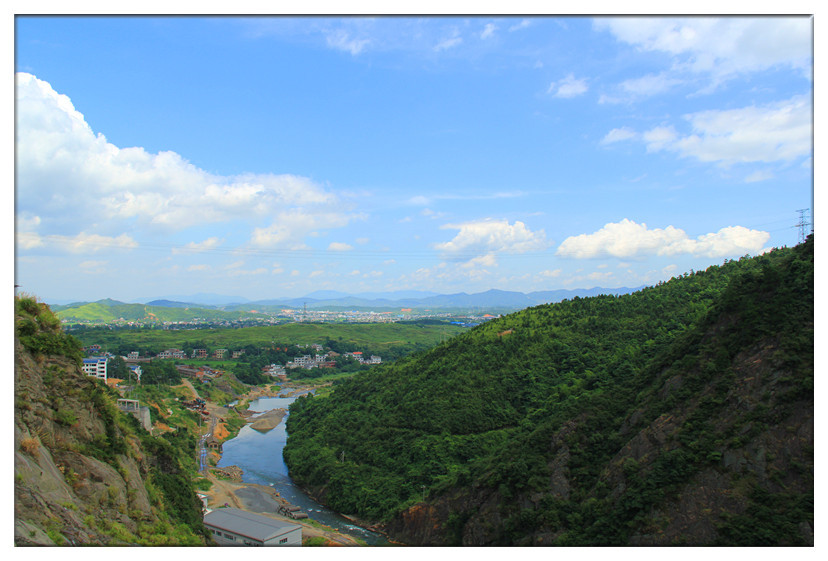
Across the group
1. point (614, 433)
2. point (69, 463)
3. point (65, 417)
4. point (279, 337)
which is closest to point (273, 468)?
point (614, 433)

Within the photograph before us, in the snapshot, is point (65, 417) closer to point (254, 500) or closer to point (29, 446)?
point (29, 446)

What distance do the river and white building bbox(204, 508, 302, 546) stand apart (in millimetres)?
5350

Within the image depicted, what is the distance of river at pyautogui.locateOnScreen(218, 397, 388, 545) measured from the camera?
24328 mm

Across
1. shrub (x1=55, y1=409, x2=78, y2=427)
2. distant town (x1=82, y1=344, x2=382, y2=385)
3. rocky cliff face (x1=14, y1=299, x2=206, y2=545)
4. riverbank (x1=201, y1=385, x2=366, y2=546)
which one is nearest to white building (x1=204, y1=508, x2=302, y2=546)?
riverbank (x1=201, y1=385, x2=366, y2=546)

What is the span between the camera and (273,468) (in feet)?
112

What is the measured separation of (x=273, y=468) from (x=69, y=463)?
25817 millimetres

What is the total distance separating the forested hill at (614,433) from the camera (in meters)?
12.1

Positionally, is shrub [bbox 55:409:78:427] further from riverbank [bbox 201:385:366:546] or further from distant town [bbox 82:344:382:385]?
distant town [bbox 82:344:382:385]

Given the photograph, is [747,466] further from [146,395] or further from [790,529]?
[146,395]

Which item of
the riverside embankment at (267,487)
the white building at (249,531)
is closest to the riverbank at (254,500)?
the riverside embankment at (267,487)

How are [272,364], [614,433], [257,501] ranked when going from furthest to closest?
1. [272,364]
2. [257,501]
3. [614,433]

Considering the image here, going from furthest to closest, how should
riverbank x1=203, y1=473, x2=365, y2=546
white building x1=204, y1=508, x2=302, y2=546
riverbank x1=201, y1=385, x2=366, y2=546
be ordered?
riverbank x1=203, y1=473, x2=365, y2=546 < riverbank x1=201, y1=385, x2=366, y2=546 < white building x1=204, y1=508, x2=302, y2=546

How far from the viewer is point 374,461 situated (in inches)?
1123

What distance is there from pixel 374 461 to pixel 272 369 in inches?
2056
